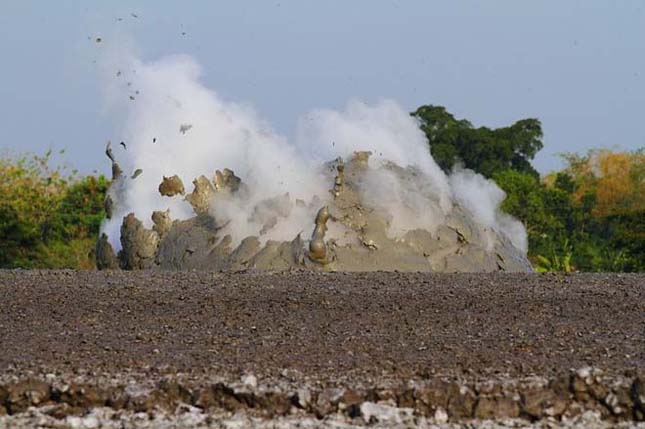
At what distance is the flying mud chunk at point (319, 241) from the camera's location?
12672 millimetres

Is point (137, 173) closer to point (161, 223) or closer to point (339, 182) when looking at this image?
point (161, 223)

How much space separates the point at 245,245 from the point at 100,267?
105 inches

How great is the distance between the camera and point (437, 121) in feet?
149

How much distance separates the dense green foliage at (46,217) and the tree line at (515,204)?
0.07 feet

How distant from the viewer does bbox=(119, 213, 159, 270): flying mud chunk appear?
14.1 meters

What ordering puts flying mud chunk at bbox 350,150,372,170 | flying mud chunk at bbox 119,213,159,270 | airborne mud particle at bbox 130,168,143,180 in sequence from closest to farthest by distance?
flying mud chunk at bbox 350,150,372,170
flying mud chunk at bbox 119,213,159,270
airborne mud particle at bbox 130,168,143,180

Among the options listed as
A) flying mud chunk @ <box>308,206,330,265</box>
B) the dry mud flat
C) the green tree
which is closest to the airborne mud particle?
flying mud chunk @ <box>308,206,330,265</box>

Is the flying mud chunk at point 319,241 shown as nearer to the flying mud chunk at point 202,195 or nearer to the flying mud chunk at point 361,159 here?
the flying mud chunk at point 361,159

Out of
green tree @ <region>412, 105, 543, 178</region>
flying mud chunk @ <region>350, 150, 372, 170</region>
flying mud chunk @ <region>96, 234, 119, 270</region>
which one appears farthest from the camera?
green tree @ <region>412, 105, 543, 178</region>

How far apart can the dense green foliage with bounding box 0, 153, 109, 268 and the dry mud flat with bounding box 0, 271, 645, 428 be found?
34.8 ft

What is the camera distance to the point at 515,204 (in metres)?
32.3

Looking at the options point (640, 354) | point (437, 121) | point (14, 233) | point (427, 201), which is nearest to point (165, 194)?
point (427, 201)

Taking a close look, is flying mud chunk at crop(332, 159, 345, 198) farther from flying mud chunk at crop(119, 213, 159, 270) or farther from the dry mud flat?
flying mud chunk at crop(119, 213, 159, 270)

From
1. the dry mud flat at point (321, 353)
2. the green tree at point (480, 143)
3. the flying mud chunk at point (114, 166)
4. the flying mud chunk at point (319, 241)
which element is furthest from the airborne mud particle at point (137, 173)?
the green tree at point (480, 143)
